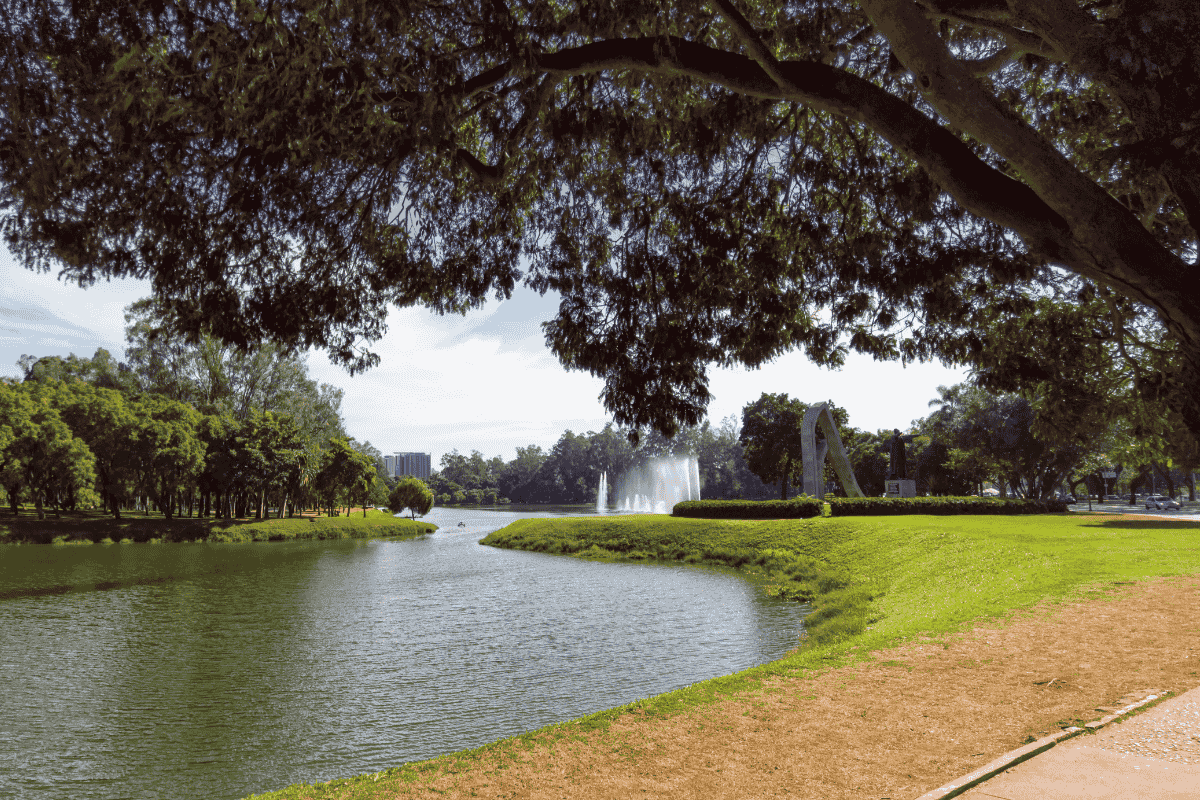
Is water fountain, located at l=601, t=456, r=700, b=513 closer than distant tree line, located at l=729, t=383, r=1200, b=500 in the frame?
No

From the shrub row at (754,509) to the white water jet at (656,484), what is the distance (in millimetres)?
56679

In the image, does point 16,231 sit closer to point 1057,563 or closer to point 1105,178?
point 1105,178

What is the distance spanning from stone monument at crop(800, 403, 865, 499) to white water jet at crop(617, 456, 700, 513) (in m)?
53.1

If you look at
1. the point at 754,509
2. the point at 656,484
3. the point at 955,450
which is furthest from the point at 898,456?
the point at 656,484

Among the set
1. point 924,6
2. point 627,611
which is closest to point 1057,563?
point 627,611

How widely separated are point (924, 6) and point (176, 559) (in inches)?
1579

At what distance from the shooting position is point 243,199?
25.1 feet

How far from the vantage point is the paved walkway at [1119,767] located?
466 centimetres

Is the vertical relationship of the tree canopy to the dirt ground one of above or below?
above

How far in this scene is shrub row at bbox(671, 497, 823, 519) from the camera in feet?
117

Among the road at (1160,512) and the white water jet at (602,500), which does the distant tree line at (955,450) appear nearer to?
the road at (1160,512)

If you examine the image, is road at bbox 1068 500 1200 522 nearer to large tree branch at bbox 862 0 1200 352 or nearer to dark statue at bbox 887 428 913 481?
dark statue at bbox 887 428 913 481

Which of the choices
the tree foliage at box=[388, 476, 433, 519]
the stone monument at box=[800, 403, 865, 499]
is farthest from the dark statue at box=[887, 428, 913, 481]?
the tree foliage at box=[388, 476, 433, 519]

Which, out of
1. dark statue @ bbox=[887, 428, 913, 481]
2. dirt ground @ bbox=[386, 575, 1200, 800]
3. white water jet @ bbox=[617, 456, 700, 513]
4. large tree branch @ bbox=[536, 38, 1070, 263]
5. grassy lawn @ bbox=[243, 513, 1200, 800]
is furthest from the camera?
white water jet @ bbox=[617, 456, 700, 513]
